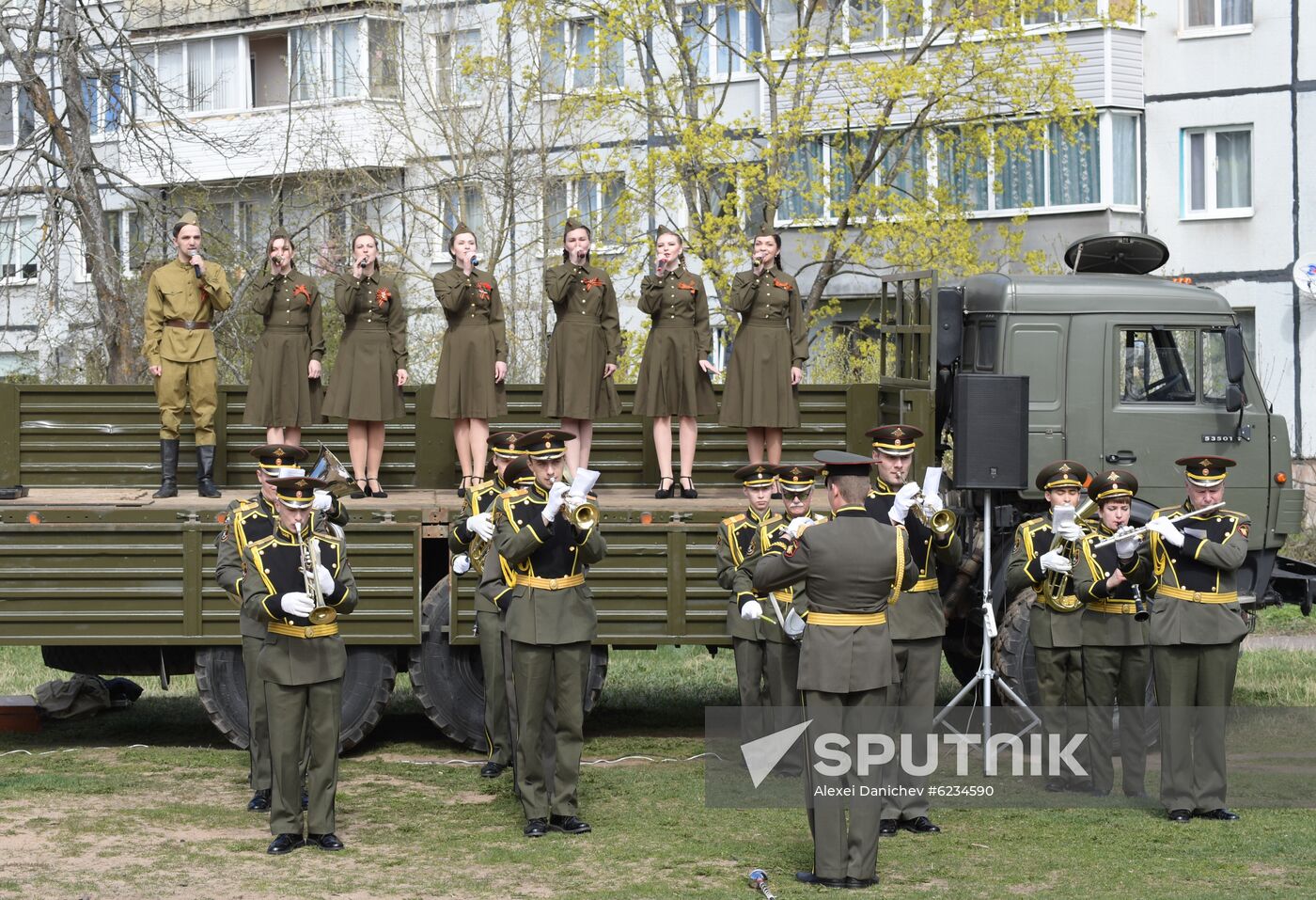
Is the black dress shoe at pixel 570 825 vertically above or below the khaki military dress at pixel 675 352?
below

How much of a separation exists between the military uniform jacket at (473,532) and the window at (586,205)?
496 inches

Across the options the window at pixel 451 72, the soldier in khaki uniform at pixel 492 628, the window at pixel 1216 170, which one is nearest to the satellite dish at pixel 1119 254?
the soldier in khaki uniform at pixel 492 628

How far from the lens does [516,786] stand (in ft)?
30.8

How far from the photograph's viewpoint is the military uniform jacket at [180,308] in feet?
38.0

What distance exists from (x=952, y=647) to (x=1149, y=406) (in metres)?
2.05

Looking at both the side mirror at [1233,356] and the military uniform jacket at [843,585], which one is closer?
the military uniform jacket at [843,585]

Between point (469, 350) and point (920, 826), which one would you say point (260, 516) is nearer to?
point (469, 350)

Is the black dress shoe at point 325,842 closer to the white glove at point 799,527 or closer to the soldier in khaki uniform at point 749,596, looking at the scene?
the soldier in khaki uniform at point 749,596

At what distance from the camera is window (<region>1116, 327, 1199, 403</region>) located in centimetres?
1100

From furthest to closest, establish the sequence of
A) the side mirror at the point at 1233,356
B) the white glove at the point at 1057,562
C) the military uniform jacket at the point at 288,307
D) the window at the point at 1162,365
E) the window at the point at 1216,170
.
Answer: the window at the point at 1216,170 < the military uniform jacket at the point at 288,307 < the window at the point at 1162,365 < the side mirror at the point at 1233,356 < the white glove at the point at 1057,562

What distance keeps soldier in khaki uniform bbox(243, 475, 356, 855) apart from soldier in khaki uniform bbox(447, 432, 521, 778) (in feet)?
5.07

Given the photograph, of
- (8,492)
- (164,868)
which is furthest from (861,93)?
A: (164,868)

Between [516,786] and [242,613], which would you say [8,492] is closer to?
[242,613]

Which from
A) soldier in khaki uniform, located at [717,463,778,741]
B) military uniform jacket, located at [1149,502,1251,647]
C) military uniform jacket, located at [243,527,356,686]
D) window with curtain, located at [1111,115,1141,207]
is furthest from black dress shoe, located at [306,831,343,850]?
window with curtain, located at [1111,115,1141,207]
